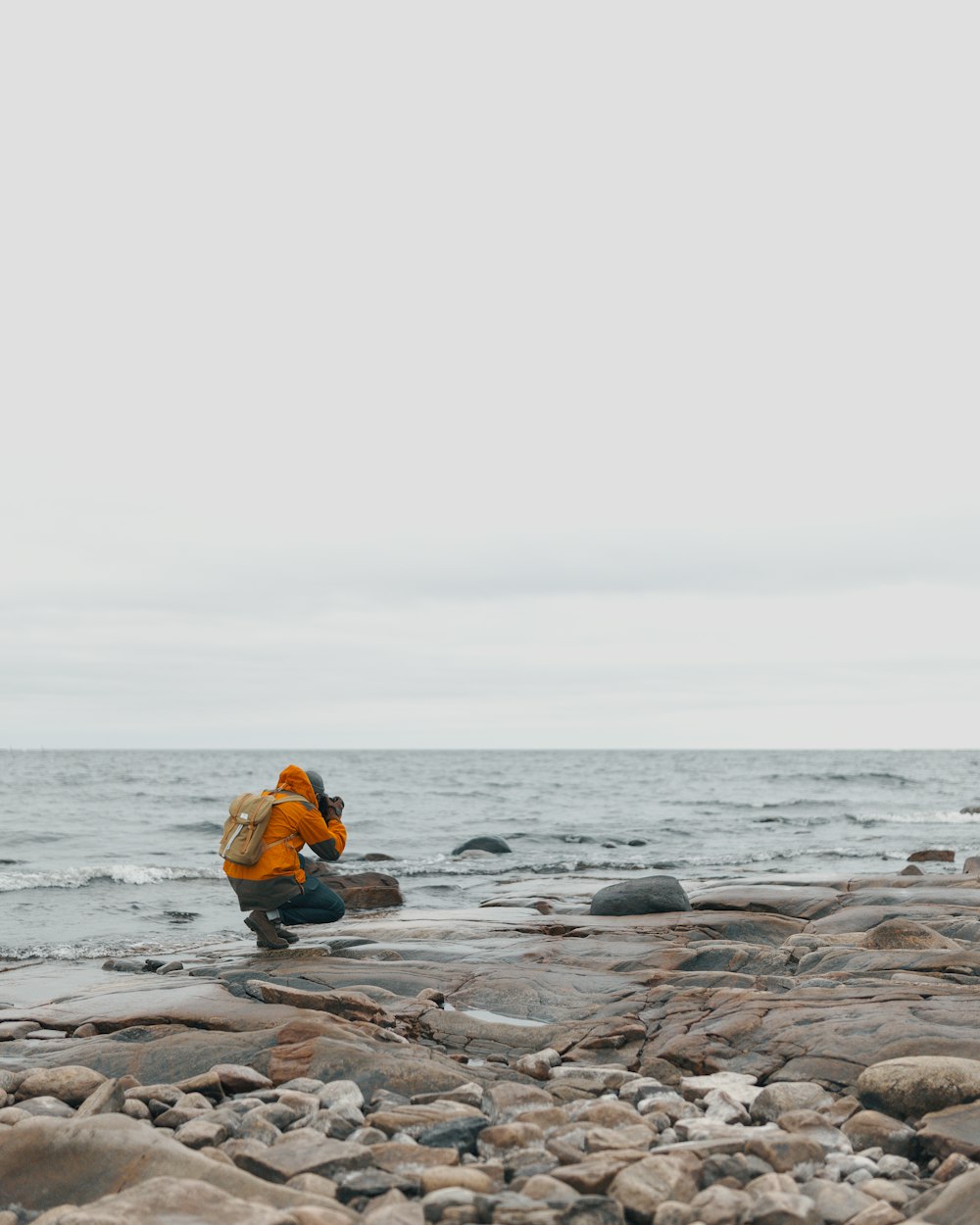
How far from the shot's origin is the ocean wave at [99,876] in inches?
813

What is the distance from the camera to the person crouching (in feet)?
37.3

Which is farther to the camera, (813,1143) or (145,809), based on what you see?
(145,809)

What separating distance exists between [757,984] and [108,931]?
1011 centimetres

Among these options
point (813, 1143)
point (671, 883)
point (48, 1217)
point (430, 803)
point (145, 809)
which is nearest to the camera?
point (48, 1217)

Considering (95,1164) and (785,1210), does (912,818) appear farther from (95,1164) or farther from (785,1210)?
(95,1164)

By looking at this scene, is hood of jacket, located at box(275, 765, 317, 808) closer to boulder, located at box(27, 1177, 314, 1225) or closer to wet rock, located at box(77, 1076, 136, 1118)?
wet rock, located at box(77, 1076, 136, 1118)

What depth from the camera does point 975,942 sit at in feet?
35.4

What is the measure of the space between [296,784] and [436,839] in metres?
21.2

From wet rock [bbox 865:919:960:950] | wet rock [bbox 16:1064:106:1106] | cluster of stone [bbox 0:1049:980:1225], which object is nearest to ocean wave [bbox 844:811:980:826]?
wet rock [bbox 865:919:960:950]

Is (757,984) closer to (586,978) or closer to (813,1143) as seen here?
(586,978)

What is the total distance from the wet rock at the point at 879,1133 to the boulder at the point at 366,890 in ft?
41.0

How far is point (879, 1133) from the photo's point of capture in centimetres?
543

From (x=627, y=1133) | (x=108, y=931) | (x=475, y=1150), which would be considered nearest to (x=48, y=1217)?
(x=475, y=1150)

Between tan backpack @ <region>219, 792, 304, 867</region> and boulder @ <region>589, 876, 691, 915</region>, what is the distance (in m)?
4.63
